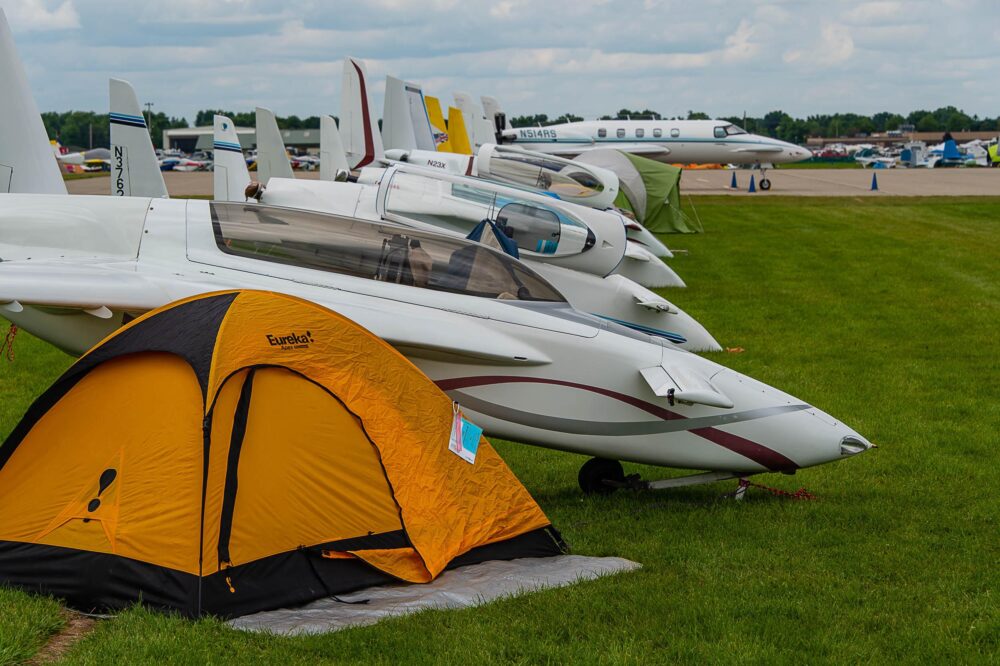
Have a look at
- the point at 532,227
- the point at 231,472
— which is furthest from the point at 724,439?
the point at 532,227

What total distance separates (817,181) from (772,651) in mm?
50191

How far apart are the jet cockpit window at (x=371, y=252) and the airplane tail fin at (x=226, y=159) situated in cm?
1157

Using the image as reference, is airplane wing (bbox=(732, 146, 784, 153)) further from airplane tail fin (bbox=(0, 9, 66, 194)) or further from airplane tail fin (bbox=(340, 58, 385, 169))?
airplane tail fin (bbox=(0, 9, 66, 194))

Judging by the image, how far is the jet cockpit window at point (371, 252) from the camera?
7105mm

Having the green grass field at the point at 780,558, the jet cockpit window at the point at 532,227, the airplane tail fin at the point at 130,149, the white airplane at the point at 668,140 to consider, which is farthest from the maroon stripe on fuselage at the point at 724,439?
the white airplane at the point at 668,140

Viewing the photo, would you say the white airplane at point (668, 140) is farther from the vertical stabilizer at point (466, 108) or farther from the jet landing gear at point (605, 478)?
the jet landing gear at point (605, 478)

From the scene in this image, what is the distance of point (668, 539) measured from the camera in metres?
6.61

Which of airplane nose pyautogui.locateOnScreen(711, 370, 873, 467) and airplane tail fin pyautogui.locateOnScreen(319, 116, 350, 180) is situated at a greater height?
airplane tail fin pyautogui.locateOnScreen(319, 116, 350, 180)

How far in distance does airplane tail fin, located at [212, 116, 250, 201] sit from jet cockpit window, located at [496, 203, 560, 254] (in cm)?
766

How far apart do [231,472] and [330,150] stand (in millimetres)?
18676

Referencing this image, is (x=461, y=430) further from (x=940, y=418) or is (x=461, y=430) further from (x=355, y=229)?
(x=940, y=418)

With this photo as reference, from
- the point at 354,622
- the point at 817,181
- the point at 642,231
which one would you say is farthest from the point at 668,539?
the point at 817,181

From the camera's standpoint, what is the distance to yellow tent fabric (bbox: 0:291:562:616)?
523cm

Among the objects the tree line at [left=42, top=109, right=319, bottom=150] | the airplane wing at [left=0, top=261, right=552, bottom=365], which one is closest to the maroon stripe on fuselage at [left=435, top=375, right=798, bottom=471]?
the airplane wing at [left=0, top=261, right=552, bottom=365]
